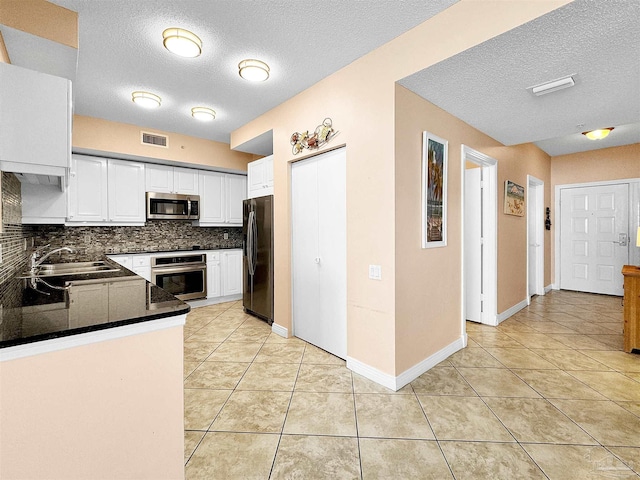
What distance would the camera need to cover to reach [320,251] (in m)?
3.07

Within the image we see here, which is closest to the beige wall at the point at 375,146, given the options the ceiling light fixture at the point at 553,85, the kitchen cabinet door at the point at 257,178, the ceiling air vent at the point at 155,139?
the ceiling light fixture at the point at 553,85

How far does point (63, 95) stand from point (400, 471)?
271cm

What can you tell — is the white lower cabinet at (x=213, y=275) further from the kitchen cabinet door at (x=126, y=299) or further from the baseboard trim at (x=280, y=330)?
the kitchen cabinet door at (x=126, y=299)

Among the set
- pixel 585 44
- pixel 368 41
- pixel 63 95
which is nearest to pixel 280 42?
pixel 368 41

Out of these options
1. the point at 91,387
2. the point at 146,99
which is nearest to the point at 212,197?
the point at 146,99

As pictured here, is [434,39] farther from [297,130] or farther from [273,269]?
[273,269]

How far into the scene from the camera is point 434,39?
6.65ft

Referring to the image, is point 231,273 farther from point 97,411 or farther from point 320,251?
point 97,411

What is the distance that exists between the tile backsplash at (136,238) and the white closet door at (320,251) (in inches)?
99.5

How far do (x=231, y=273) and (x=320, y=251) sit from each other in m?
2.59

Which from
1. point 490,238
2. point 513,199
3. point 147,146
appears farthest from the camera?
point 147,146

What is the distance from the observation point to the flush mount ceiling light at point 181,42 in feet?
7.11

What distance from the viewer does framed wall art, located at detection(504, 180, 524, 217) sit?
3988 mm

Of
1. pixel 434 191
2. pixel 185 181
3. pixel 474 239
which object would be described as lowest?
pixel 474 239
